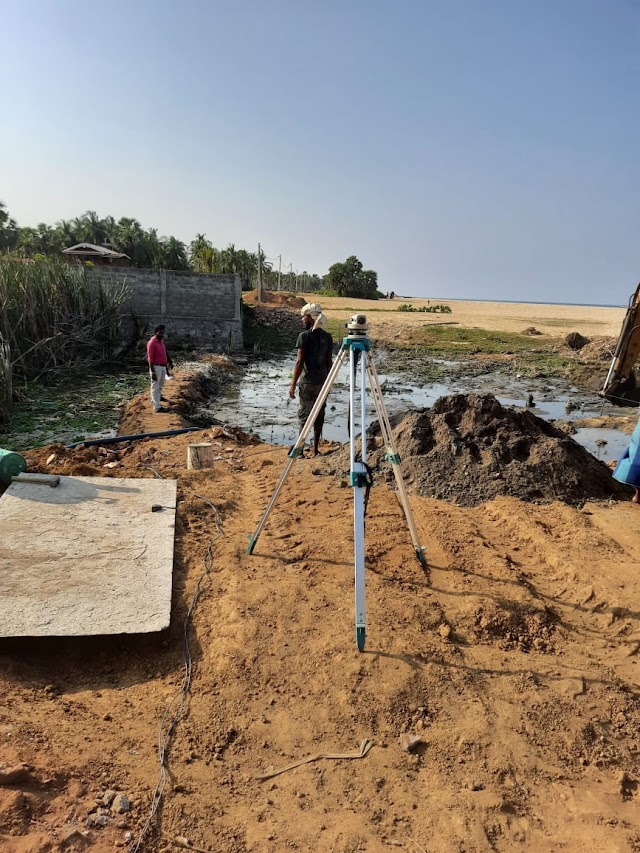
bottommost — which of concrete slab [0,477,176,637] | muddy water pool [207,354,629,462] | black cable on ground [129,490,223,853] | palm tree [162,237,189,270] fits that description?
muddy water pool [207,354,629,462]

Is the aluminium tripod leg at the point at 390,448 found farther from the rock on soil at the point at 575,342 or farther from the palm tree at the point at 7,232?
the palm tree at the point at 7,232

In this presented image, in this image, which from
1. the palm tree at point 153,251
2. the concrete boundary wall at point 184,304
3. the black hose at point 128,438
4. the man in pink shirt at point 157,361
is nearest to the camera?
the black hose at point 128,438

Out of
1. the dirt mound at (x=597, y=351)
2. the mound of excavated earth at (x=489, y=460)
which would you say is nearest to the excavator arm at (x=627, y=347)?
the mound of excavated earth at (x=489, y=460)

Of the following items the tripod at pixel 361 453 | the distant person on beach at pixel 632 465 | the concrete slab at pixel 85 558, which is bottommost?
the concrete slab at pixel 85 558

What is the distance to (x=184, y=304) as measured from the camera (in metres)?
19.5

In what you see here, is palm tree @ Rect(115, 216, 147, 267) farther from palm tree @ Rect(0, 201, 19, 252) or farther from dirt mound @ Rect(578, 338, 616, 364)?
dirt mound @ Rect(578, 338, 616, 364)

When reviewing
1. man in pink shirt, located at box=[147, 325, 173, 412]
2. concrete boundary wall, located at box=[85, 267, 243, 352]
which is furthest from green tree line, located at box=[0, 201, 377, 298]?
man in pink shirt, located at box=[147, 325, 173, 412]

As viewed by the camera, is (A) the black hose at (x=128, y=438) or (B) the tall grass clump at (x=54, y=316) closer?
(A) the black hose at (x=128, y=438)

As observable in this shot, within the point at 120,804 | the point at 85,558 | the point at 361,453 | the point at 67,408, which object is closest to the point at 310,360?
the point at 361,453

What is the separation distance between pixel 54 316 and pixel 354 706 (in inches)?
618

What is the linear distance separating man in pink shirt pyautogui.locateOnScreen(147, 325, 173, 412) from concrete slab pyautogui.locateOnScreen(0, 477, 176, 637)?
4531mm

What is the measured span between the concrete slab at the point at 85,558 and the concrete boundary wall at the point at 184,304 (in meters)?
15.3

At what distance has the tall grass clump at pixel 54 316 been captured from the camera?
1378cm

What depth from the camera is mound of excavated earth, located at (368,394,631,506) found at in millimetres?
5621
